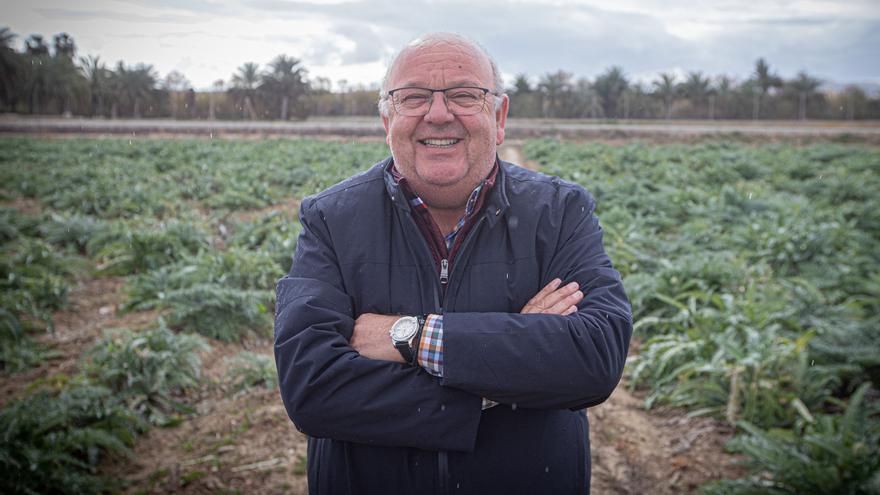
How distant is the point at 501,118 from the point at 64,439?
3318 millimetres

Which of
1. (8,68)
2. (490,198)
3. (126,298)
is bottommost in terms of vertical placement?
(126,298)

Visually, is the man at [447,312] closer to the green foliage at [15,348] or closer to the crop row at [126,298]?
the crop row at [126,298]

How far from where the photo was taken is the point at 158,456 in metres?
3.95

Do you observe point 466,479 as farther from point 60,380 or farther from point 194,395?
point 60,380

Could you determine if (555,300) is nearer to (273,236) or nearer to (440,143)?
(440,143)

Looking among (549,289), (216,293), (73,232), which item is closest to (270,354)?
(216,293)

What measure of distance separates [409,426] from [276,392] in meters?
3.08

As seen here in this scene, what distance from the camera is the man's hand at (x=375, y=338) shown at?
2.19m

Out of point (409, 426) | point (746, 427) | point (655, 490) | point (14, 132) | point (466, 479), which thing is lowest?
point (655, 490)

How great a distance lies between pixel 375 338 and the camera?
2213 millimetres

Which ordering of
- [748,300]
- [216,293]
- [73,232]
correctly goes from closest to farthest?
1. [748,300]
2. [216,293]
3. [73,232]

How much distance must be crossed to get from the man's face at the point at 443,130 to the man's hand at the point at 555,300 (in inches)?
20.8

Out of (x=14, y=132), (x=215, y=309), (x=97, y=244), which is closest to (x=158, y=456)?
(x=215, y=309)

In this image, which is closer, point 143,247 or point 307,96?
point 143,247
